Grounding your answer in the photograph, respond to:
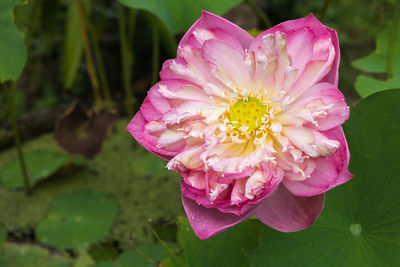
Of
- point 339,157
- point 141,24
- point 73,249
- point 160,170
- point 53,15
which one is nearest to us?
point 339,157

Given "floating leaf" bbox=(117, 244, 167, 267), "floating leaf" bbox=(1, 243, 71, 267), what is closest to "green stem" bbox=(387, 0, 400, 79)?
"floating leaf" bbox=(117, 244, 167, 267)

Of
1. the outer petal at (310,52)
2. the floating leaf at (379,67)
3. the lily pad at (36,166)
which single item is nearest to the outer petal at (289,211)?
the outer petal at (310,52)

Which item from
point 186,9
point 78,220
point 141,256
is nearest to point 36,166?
point 78,220

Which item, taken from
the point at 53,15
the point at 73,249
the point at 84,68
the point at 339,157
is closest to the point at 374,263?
the point at 339,157

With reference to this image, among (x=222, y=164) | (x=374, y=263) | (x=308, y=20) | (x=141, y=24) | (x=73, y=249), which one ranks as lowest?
(x=73, y=249)

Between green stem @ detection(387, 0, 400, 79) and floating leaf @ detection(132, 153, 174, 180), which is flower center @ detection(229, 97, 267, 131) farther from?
floating leaf @ detection(132, 153, 174, 180)

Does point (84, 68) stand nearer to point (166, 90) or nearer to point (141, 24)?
point (141, 24)

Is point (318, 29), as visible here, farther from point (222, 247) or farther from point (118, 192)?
point (118, 192)
